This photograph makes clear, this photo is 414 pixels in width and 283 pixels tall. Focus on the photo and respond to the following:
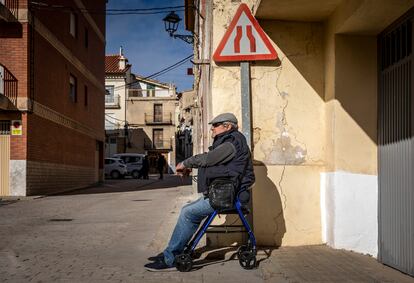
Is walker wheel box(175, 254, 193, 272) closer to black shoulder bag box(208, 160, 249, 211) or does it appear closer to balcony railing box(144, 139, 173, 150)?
black shoulder bag box(208, 160, 249, 211)

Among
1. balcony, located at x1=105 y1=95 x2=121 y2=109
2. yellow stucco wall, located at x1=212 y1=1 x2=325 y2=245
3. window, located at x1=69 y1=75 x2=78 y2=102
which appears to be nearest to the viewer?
yellow stucco wall, located at x1=212 y1=1 x2=325 y2=245

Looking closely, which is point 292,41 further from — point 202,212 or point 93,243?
point 93,243

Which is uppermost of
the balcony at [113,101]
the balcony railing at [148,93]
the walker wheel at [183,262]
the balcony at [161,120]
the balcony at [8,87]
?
the balcony railing at [148,93]

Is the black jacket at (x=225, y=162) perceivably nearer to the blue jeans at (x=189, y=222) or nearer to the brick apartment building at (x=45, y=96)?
the blue jeans at (x=189, y=222)

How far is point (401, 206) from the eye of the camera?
17.2 feet

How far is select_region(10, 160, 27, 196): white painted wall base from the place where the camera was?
1722 centimetres

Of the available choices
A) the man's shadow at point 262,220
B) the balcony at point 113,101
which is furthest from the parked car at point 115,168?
the man's shadow at point 262,220

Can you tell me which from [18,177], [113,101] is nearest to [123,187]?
[18,177]

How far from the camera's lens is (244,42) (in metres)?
6.34

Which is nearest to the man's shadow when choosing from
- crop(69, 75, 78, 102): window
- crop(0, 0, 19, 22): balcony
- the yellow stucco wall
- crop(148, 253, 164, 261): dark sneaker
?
the yellow stucco wall

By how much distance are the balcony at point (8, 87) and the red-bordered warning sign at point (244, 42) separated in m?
12.8

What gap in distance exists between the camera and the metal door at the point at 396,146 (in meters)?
5.08

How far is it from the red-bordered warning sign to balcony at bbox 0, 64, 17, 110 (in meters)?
12.8

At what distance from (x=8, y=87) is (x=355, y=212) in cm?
1434
